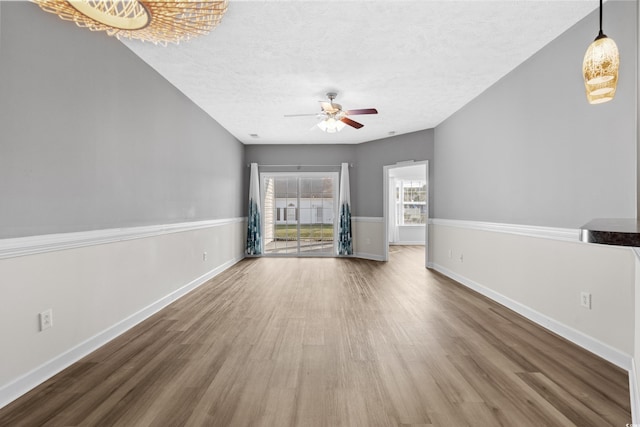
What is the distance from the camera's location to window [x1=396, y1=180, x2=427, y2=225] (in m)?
9.84

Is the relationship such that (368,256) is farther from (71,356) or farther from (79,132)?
(79,132)

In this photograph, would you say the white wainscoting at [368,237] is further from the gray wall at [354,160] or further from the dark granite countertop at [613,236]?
the dark granite countertop at [613,236]

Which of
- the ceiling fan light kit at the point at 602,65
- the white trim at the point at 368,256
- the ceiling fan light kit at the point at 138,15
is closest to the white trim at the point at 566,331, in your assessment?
the ceiling fan light kit at the point at 602,65

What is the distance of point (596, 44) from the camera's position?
155 cm

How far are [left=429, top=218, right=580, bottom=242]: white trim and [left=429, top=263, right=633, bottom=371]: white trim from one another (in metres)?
0.74

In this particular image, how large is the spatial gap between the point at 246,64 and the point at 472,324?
3403 millimetres

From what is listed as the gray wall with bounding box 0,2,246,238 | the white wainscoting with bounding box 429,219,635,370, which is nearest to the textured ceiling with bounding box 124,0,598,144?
the gray wall with bounding box 0,2,246,238

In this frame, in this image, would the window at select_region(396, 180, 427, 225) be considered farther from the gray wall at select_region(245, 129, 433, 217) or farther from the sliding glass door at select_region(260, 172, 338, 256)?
the sliding glass door at select_region(260, 172, 338, 256)

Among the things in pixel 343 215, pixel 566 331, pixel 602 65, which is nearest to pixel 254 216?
pixel 343 215

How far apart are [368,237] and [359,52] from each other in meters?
4.46

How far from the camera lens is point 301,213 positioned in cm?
713

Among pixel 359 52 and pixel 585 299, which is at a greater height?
pixel 359 52

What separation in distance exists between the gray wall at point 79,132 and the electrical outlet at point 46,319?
52 centimetres

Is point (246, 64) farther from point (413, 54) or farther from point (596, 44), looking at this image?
point (596, 44)
